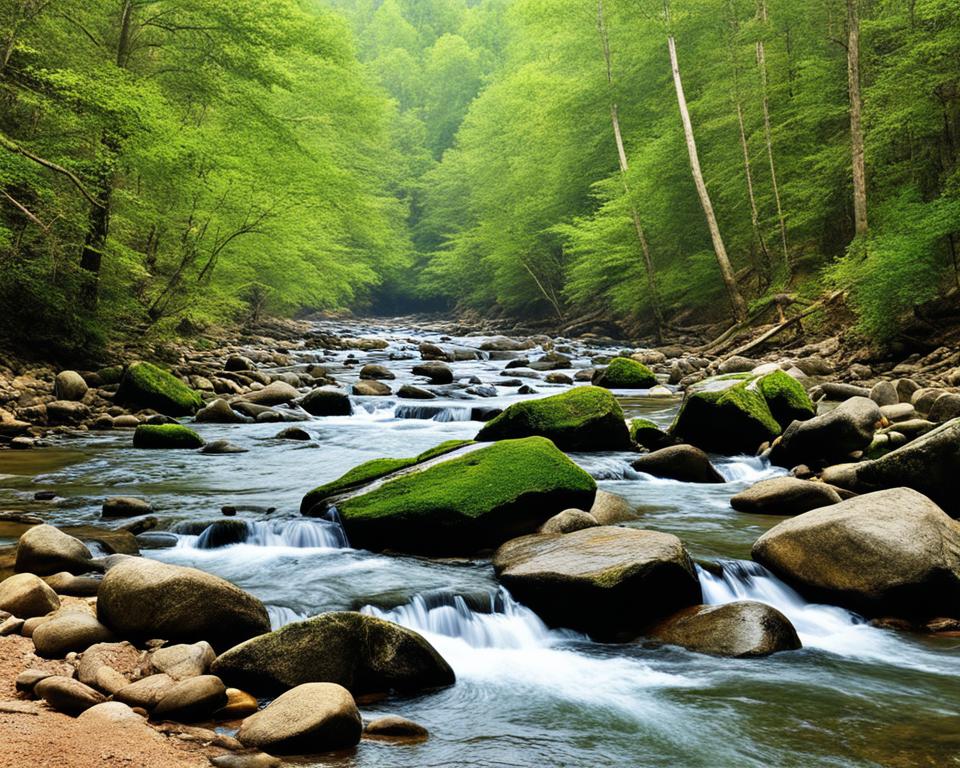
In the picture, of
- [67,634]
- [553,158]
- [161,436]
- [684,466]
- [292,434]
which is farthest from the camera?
[553,158]

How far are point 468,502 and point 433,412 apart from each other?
7.18 meters

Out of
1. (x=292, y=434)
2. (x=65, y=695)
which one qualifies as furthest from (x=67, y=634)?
(x=292, y=434)

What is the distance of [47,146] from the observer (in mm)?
10883

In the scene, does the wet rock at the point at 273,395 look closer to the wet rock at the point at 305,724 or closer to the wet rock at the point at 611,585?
the wet rock at the point at 611,585

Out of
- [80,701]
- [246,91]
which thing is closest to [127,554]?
[80,701]

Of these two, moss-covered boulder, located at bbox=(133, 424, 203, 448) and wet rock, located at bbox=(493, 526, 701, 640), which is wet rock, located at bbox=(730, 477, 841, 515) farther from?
moss-covered boulder, located at bbox=(133, 424, 203, 448)

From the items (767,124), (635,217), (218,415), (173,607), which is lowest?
(173,607)

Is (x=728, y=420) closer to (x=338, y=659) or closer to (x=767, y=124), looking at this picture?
(x=338, y=659)

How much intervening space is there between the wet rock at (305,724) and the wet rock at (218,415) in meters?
9.28

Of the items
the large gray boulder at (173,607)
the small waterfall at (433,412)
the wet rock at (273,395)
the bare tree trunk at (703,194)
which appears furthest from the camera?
the bare tree trunk at (703,194)

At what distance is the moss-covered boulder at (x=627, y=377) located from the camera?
15.0m

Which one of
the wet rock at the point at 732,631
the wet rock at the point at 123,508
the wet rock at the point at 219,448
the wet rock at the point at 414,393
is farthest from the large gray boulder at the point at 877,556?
the wet rock at the point at 414,393

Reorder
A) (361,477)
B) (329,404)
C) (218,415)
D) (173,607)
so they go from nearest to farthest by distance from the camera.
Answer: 1. (173,607)
2. (361,477)
3. (218,415)
4. (329,404)

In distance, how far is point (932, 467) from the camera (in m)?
5.95
